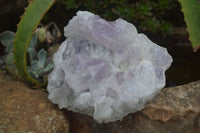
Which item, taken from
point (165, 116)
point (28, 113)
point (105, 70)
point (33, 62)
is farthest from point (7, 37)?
point (165, 116)

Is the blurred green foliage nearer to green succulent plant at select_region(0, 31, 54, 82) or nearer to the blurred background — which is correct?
the blurred background

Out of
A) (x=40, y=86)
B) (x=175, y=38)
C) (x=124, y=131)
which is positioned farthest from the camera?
(x=175, y=38)

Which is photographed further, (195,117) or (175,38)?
(175,38)

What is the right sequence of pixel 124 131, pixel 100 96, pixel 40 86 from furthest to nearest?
pixel 40 86 < pixel 124 131 < pixel 100 96

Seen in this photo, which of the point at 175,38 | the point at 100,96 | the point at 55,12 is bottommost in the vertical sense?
the point at 175,38

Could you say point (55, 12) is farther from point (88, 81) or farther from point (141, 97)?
point (141, 97)

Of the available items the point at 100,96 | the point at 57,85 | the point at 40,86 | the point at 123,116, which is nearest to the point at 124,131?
the point at 123,116

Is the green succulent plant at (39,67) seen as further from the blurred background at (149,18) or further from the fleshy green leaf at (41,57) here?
the blurred background at (149,18)
